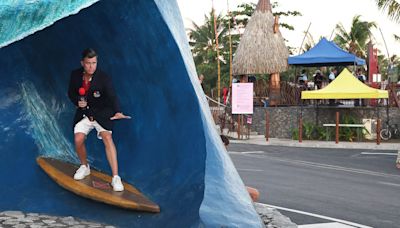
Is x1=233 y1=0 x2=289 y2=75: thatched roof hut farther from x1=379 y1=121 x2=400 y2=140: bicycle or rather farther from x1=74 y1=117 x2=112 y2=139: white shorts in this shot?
x1=74 y1=117 x2=112 y2=139: white shorts

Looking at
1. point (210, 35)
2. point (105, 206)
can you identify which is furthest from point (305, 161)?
point (210, 35)

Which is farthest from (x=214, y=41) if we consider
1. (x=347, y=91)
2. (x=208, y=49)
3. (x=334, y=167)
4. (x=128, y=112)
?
(x=128, y=112)

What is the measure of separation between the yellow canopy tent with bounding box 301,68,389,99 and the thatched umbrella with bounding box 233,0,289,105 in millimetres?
Result: 5489

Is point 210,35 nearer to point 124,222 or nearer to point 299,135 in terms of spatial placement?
point 299,135

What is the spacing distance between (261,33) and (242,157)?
1312 cm

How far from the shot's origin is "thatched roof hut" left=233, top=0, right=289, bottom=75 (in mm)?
28094

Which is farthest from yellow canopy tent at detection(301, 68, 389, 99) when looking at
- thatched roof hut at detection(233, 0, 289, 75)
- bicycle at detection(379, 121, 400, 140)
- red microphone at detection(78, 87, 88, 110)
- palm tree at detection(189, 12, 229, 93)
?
palm tree at detection(189, 12, 229, 93)

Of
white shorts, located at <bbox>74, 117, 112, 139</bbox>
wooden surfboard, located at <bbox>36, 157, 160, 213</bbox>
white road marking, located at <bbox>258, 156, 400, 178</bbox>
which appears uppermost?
white shorts, located at <bbox>74, 117, 112, 139</bbox>

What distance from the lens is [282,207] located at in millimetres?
8430

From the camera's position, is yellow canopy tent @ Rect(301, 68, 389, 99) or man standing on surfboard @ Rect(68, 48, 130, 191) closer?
man standing on surfboard @ Rect(68, 48, 130, 191)

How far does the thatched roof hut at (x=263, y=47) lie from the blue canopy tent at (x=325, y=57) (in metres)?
2.50

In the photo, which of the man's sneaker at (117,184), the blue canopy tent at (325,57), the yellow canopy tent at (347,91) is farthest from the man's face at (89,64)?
the blue canopy tent at (325,57)

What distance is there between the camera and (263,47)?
92.8 ft

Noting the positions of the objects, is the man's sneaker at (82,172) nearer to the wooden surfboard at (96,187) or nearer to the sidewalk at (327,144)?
the wooden surfboard at (96,187)
